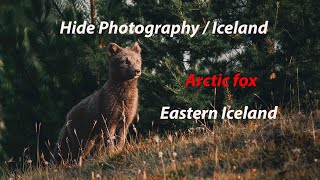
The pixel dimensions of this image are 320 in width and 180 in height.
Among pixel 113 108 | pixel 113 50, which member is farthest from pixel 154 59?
pixel 113 108

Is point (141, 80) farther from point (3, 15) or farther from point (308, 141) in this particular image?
point (308, 141)

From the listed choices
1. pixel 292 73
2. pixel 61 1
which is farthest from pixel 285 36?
pixel 61 1

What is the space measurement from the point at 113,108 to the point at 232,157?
412cm

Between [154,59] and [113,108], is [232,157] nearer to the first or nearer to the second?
[113,108]

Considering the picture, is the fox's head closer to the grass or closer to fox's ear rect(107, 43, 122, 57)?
fox's ear rect(107, 43, 122, 57)

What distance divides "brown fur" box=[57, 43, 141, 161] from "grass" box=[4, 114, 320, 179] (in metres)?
1.72

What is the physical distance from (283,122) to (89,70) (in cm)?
1095

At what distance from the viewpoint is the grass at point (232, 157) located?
7133mm

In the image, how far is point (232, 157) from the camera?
7.77m

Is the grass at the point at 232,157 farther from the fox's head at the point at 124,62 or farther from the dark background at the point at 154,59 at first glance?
the dark background at the point at 154,59

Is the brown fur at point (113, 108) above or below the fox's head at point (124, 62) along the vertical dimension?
below

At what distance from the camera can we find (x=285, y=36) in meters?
16.8

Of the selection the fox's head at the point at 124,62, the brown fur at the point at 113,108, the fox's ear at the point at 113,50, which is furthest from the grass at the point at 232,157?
the fox's ear at the point at 113,50

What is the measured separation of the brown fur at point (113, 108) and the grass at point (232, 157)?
1.72 meters
